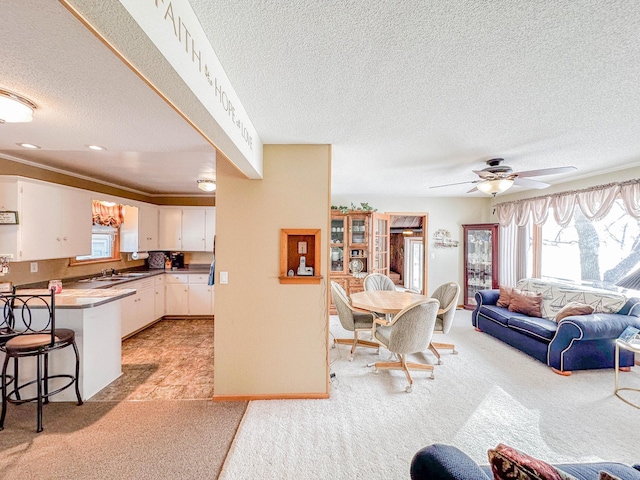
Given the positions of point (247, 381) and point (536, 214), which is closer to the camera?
point (247, 381)

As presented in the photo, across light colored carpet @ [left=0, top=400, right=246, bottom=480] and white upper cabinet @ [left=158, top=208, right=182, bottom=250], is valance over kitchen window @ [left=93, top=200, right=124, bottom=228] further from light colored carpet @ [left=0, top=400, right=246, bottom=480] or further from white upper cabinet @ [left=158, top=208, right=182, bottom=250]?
light colored carpet @ [left=0, top=400, right=246, bottom=480]

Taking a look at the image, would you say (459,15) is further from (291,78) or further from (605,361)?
(605,361)

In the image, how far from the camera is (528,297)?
411cm

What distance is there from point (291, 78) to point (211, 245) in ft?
14.6

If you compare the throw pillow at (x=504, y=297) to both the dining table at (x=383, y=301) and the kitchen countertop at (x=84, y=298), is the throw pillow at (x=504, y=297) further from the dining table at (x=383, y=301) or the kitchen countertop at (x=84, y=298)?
the kitchen countertop at (x=84, y=298)

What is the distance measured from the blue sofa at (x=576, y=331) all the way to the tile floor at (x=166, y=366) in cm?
387

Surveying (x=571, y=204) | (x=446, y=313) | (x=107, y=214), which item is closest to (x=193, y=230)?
(x=107, y=214)

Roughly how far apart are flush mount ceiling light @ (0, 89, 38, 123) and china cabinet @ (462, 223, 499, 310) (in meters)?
6.57

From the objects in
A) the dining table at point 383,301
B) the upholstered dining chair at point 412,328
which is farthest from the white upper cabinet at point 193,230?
the upholstered dining chair at point 412,328

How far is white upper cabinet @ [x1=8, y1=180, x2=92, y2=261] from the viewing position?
10.0ft

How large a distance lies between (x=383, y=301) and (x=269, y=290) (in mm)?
1572

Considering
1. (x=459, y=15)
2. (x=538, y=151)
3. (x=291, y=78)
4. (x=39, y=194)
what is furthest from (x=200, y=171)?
(x=538, y=151)

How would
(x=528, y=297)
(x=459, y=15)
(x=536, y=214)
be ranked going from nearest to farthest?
(x=459, y=15) < (x=528, y=297) < (x=536, y=214)

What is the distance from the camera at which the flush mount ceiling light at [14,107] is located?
1.65 meters
